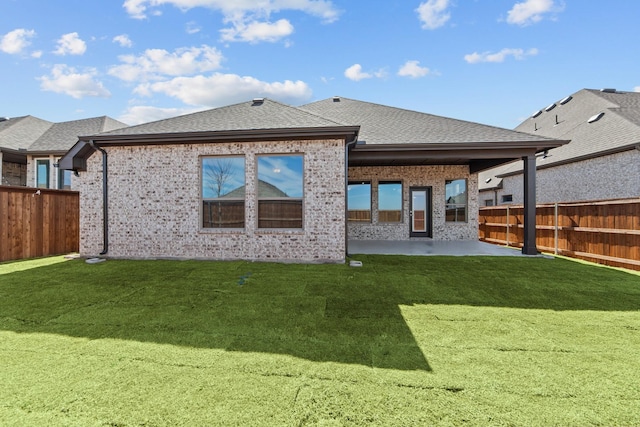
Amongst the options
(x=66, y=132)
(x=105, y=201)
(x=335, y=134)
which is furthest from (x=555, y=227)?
(x=66, y=132)

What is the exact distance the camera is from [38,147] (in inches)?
527

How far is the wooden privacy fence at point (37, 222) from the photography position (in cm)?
789

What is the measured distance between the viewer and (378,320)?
12.4ft

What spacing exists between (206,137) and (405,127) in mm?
6595

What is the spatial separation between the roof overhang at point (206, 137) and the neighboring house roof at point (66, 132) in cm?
678

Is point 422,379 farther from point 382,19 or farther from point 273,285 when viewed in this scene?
point 382,19

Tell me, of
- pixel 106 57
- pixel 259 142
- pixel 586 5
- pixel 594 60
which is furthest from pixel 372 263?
pixel 594 60

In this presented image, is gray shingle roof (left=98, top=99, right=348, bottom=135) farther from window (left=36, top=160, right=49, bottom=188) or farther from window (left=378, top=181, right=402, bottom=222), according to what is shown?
window (left=36, top=160, right=49, bottom=188)

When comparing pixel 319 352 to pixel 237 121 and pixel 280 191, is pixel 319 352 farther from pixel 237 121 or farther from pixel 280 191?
pixel 237 121

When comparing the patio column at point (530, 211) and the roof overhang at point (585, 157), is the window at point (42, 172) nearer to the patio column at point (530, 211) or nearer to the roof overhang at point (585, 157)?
the patio column at point (530, 211)

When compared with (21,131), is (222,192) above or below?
below

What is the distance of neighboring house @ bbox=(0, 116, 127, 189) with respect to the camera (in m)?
13.2

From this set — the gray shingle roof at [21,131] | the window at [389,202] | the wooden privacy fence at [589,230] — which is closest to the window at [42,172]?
the gray shingle roof at [21,131]

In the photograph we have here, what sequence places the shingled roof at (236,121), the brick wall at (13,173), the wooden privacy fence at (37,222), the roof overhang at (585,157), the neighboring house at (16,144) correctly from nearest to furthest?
1. the shingled roof at (236,121)
2. the wooden privacy fence at (37,222)
3. the roof overhang at (585,157)
4. the neighboring house at (16,144)
5. the brick wall at (13,173)
